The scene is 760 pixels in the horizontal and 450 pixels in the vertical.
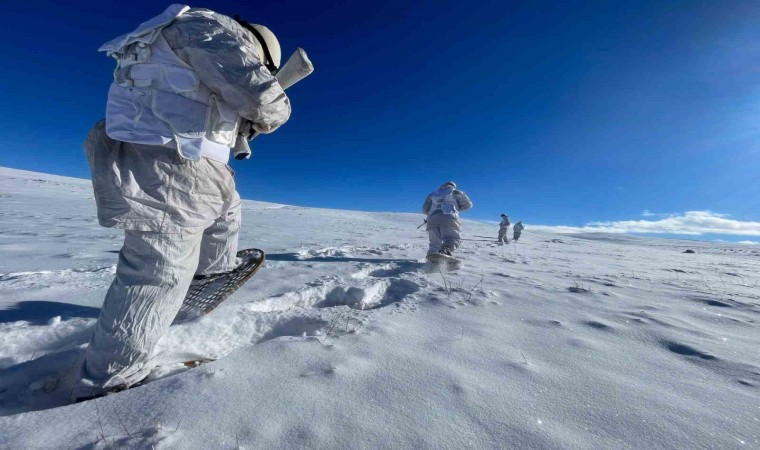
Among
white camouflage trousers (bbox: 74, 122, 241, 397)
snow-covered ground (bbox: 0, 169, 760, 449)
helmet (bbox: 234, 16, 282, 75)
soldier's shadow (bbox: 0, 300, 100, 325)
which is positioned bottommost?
soldier's shadow (bbox: 0, 300, 100, 325)

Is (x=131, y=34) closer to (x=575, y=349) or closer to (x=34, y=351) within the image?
(x=34, y=351)

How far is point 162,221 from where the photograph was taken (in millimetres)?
1468

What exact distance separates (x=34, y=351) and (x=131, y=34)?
5.42ft

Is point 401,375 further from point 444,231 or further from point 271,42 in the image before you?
point 444,231

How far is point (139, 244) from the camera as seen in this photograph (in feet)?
4.68

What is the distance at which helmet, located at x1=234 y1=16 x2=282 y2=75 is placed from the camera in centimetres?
187

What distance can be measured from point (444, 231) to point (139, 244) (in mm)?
5150

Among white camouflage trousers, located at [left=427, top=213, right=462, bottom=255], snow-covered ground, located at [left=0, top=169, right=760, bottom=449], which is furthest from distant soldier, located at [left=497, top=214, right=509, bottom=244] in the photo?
snow-covered ground, located at [left=0, top=169, right=760, bottom=449]

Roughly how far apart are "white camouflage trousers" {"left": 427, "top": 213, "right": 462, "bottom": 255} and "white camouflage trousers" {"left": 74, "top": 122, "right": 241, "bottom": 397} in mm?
4650

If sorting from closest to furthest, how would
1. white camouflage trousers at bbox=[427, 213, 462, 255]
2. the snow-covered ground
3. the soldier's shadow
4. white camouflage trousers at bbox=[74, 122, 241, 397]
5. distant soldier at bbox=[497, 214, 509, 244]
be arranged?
1. the snow-covered ground
2. white camouflage trousers at bbox=[74, 122, 241, 397]
3. the soldier's shadow
4. white camouflage trousers at bbox=[427, 213, 462, 255]
5. distant soldier at bbox=[497, 214, 509, 244]

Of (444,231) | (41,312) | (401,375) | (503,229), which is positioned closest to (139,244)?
(401,375)

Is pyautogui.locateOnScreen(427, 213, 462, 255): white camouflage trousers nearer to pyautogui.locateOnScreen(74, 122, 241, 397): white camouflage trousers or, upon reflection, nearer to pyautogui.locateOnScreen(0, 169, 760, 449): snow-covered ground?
pyautogui.locateOnScreen(0, 169, 760, 449): snow-covered ground

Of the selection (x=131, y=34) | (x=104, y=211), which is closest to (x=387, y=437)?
(x=104, y=211)

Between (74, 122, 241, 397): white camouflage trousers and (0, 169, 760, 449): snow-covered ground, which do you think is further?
(74, 122, 241, 397): white camouflage trousers
